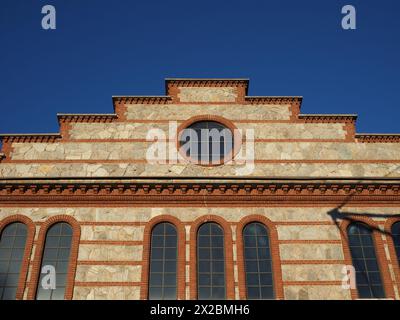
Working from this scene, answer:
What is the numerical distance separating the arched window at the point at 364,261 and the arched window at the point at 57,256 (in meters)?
9.76

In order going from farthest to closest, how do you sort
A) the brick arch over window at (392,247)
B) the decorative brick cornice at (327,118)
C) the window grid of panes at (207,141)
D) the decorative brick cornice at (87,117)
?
the decorative brick cornice at (327,118), the decorative brick cornice at (87,117), the window grid of panes at (207,141), the brick arch over window at (392,247)

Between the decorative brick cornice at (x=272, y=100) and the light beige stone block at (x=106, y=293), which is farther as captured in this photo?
the decorative brick cornice at (x=272, y=100)

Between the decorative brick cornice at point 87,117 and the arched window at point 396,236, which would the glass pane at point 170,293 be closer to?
the decorative brick cornice at point 87,117

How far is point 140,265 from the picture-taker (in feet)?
50.2

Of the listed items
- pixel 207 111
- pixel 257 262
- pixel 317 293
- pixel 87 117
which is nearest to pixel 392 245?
pixel 317 293

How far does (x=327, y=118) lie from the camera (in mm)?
18406

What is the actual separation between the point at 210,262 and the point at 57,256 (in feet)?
17.1

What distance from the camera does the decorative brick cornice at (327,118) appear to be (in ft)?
60.3

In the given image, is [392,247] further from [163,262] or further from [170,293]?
[163,262]

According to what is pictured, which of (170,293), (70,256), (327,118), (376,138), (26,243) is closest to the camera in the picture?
(170,293)

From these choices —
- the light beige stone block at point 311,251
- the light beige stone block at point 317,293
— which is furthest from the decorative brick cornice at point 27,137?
the light beige stone block at point 317,293

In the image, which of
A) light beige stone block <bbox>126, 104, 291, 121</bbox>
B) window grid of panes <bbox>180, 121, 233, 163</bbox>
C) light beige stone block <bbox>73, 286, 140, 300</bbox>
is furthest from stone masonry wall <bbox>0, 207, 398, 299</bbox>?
light beige stone block <bbox>126, 104, 291, 121</bbox>

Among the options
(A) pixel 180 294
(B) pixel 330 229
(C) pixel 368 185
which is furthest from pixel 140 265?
(C) pixel 368 185
